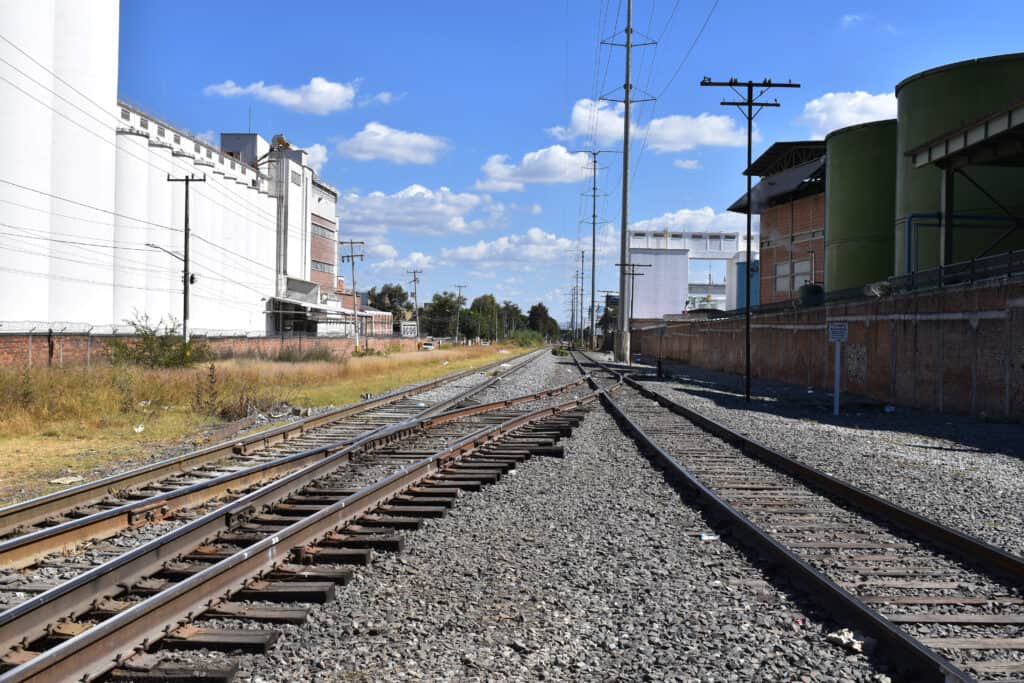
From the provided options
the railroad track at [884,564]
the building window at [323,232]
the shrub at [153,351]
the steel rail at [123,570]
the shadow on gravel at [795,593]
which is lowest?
the shadow on gravel at [795,593]

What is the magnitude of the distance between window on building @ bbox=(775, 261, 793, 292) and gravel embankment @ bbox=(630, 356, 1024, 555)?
38466 millimetres

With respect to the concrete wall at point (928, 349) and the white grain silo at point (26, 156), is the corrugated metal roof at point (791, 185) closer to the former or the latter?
the concrete wall at point (928, 349)

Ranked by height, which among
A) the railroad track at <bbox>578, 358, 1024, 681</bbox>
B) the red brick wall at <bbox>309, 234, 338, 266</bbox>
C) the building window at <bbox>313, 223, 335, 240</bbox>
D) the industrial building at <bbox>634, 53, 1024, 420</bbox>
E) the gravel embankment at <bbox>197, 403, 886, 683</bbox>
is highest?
the building window at <bbox>313, 223, 335, 240</bbox>

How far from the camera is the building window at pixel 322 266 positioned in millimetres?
94250

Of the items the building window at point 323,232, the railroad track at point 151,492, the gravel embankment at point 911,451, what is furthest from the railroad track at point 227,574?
the building window at point 323,232

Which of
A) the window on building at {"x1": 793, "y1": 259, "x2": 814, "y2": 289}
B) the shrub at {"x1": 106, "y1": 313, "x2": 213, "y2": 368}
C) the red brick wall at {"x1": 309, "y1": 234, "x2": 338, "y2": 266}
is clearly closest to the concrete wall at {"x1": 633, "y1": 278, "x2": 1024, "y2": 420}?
the shrub at {"x1": 106, "y1": 313, "x2": 213, "y2": 368}

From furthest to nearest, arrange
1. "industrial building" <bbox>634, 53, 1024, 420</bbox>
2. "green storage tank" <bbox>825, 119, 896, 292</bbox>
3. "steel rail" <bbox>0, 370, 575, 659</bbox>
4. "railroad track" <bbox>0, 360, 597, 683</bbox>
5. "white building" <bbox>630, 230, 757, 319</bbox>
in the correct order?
"white building" <bbox>630, 230, 757, 319</bbox> → "green storage tank" <bbox>825, 119, 896, 292</bbox> → "industrial building" <bbox>634, 53, 1024, 420</bbox> → "steel rail" <bbox>0, 370, 575, 659</bbox> → "railroad track" <bbox>0, 360, 597, 683</bbox>

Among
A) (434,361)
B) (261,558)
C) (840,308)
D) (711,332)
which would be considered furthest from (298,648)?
(434,361)

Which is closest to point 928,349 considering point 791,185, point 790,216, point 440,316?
point 791,185

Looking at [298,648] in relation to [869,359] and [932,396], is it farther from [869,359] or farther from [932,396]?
[869,359]

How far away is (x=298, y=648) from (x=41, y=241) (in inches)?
1810

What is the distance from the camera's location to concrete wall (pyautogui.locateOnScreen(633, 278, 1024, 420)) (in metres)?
19.7

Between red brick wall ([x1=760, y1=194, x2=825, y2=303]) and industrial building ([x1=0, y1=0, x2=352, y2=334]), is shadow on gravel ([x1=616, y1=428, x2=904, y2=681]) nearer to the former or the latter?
industrial building ([x1=0, y1=0, x2=352, y2=334])

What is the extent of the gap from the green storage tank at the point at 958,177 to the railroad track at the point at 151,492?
2692 centimetres
